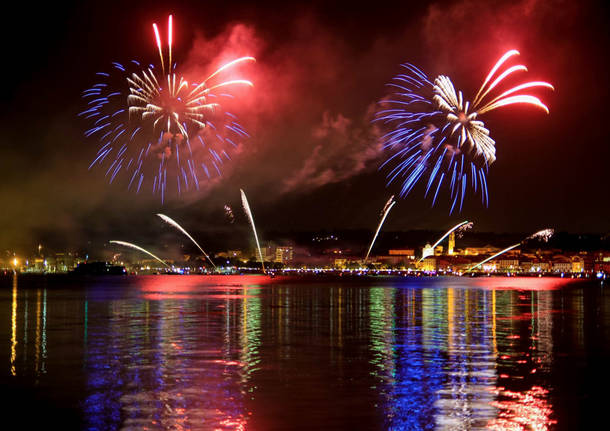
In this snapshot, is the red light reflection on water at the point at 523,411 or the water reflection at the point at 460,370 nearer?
the red light reflection on water at the point at 523,411

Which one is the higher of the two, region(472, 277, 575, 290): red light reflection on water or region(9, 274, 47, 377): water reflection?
region(9, 274, 47, 377): water reflection

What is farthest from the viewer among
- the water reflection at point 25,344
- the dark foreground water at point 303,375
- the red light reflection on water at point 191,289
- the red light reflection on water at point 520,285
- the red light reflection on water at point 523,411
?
the red light reflection on water at point 520,285

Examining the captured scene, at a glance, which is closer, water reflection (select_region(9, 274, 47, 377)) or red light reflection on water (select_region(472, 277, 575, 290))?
water reflection (select_region(9, 274, 47, 377))

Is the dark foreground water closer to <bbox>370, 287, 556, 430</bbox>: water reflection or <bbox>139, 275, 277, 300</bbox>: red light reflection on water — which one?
<bbox>370, 287, 556, 430</bbox>: water reflection

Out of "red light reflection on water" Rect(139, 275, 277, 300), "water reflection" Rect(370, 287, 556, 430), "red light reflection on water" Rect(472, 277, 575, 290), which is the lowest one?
"red light reflection on water" Rect(472, 277, 575, 290)

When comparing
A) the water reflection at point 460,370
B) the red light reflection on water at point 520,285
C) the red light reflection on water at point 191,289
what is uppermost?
the water reflection at point 460,370

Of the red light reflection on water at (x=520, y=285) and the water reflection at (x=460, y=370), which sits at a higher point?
the water reflection at (x=460, y=370)

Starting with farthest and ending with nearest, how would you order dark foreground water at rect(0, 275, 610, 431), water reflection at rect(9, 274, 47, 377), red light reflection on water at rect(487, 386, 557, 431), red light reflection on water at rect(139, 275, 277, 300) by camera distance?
red light reflection on water at rect(139, 275, 277, 300), water reflection at rect(9, 274, 47, 377), dark foreground water at rect(0, 275, 610, 431), red light reflection on water at rect(487, 386, 557, 431)

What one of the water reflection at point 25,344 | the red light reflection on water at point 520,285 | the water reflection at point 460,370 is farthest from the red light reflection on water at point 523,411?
the red light reflection on water at point 520,285

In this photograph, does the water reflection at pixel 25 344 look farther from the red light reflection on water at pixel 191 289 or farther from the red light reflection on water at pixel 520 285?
the red light reflection on water at pixel 520 285

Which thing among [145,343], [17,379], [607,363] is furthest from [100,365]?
[607,363]

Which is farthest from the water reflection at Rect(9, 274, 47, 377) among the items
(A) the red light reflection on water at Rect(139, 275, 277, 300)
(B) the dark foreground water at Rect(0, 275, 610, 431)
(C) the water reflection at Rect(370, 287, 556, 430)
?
(A) the red light reflection on water at Rect(139, 275, 277, 300)

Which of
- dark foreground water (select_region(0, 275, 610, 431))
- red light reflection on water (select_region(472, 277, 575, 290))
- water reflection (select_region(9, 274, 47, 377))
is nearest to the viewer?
dark foreground water (select_region(0, 275, 610, 431))

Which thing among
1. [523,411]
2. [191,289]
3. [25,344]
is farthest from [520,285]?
[523,411]
